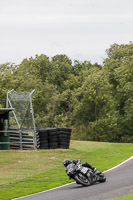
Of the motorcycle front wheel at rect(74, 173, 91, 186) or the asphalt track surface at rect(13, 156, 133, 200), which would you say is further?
the motorcycle front wheel at rect(74, 173, 91, 186)

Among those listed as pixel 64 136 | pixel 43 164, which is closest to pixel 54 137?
pixel 64 136

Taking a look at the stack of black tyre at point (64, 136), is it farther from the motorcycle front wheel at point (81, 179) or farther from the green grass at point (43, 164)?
the motorcycle front wheel at point (81, 179)

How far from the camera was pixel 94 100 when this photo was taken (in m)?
60.5

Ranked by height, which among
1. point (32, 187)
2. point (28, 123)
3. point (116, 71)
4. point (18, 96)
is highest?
point (116, 71)

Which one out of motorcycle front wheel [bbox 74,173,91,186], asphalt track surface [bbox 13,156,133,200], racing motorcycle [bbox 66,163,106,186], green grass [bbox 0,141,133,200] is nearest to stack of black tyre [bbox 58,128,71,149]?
green grass [bbox 0,141,133,200]

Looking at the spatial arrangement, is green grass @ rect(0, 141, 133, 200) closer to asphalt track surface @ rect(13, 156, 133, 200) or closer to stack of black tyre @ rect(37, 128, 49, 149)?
asphalt track surface @ rect(13, 156, 133, 200)

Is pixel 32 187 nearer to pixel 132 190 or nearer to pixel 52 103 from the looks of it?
pixel 132 190

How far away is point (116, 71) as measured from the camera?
62531 mm

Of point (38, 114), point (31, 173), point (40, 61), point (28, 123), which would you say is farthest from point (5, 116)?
point (40, 61)

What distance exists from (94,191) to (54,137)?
14562 mm

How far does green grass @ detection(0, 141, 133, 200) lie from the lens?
1758cm

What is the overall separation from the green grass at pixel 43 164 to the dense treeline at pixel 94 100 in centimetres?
2572

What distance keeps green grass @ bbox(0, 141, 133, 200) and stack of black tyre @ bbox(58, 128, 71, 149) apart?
1.77ft

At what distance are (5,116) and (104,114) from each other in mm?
30726
